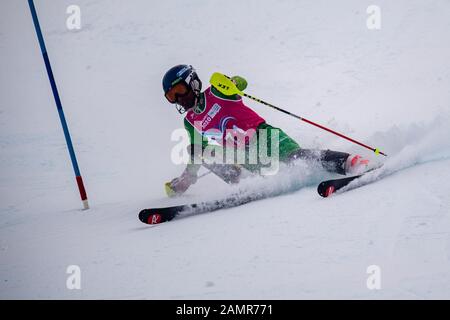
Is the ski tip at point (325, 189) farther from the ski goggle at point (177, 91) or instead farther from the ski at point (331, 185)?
the ski goggle at point (177, 91)

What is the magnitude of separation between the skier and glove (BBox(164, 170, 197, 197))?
0.13m

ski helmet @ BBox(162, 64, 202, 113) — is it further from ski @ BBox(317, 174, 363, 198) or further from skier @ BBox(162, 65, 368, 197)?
ski @ BBox(317, 174, 363, 198)

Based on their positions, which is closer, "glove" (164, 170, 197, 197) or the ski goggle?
the ski goggle

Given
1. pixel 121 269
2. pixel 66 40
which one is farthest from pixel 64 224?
pixel 66 40

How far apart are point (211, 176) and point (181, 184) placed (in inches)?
24.1

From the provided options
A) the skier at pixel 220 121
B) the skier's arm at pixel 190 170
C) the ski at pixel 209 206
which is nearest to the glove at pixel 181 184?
the skier's arm at pixel 190 170

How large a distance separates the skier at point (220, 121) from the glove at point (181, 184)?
0.13 metres

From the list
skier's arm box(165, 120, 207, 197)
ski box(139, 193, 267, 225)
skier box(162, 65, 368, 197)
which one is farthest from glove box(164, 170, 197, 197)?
ski box(139, 193, 267, 225)

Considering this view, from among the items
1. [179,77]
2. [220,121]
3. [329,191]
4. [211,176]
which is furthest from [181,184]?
[329,191]

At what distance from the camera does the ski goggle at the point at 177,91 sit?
15.6 feet

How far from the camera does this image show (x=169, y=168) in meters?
6.59

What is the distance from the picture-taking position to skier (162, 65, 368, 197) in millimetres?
4543

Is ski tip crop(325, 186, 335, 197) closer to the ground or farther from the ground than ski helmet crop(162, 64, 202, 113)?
closer to the ground

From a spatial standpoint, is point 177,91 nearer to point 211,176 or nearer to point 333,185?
point 211,176
